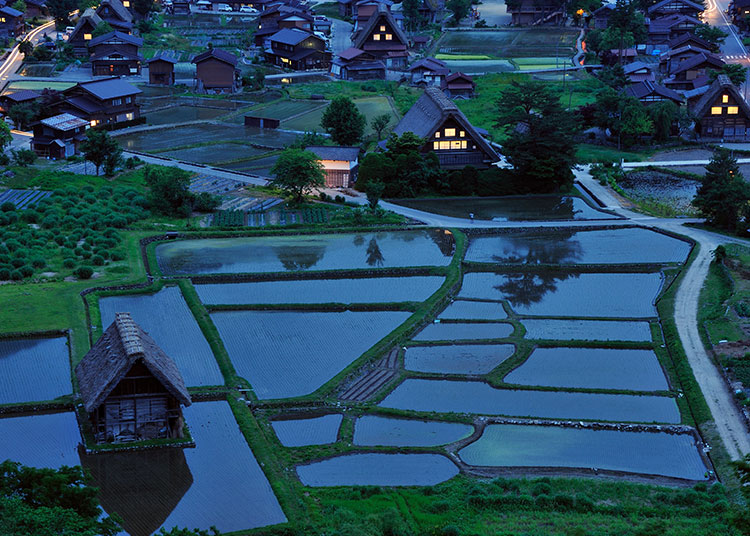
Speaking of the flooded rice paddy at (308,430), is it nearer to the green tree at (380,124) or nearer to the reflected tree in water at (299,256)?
the reflected tree in water at (299,256)

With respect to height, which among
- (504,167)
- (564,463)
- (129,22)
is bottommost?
(564,463)

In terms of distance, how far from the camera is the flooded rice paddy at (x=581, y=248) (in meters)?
38.7

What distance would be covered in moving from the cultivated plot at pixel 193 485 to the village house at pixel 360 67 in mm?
54182

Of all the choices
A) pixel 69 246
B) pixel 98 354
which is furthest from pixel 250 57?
pixel 98 354

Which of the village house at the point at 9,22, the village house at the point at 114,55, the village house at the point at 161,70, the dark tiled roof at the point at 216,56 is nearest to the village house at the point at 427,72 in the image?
the dark tiled roof at the point at 216,56

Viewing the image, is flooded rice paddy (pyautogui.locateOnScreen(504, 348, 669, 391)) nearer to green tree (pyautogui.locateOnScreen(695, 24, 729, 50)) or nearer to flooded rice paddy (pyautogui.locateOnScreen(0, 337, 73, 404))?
flooded rice paddy (pyautogui.locateOnScreen(0, 337, 73, 404))

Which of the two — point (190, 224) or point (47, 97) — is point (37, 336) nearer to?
point (190, 224)

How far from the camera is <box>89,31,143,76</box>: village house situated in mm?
74812

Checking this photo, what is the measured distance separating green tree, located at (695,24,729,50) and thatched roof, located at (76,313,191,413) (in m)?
61.1

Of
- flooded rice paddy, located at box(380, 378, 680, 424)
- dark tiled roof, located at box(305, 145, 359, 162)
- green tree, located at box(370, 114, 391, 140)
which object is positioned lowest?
flooded rice paddy, located at box(380, 378, 680, 424)

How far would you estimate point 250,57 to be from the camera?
82188mm

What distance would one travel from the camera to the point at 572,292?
116 ft

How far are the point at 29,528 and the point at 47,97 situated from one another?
45.4 metres

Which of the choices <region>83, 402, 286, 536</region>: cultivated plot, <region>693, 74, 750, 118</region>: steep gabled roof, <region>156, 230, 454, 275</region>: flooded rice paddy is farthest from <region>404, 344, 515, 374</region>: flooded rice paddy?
<region>693, 74, 750, 118</region>: steep gabled roof
